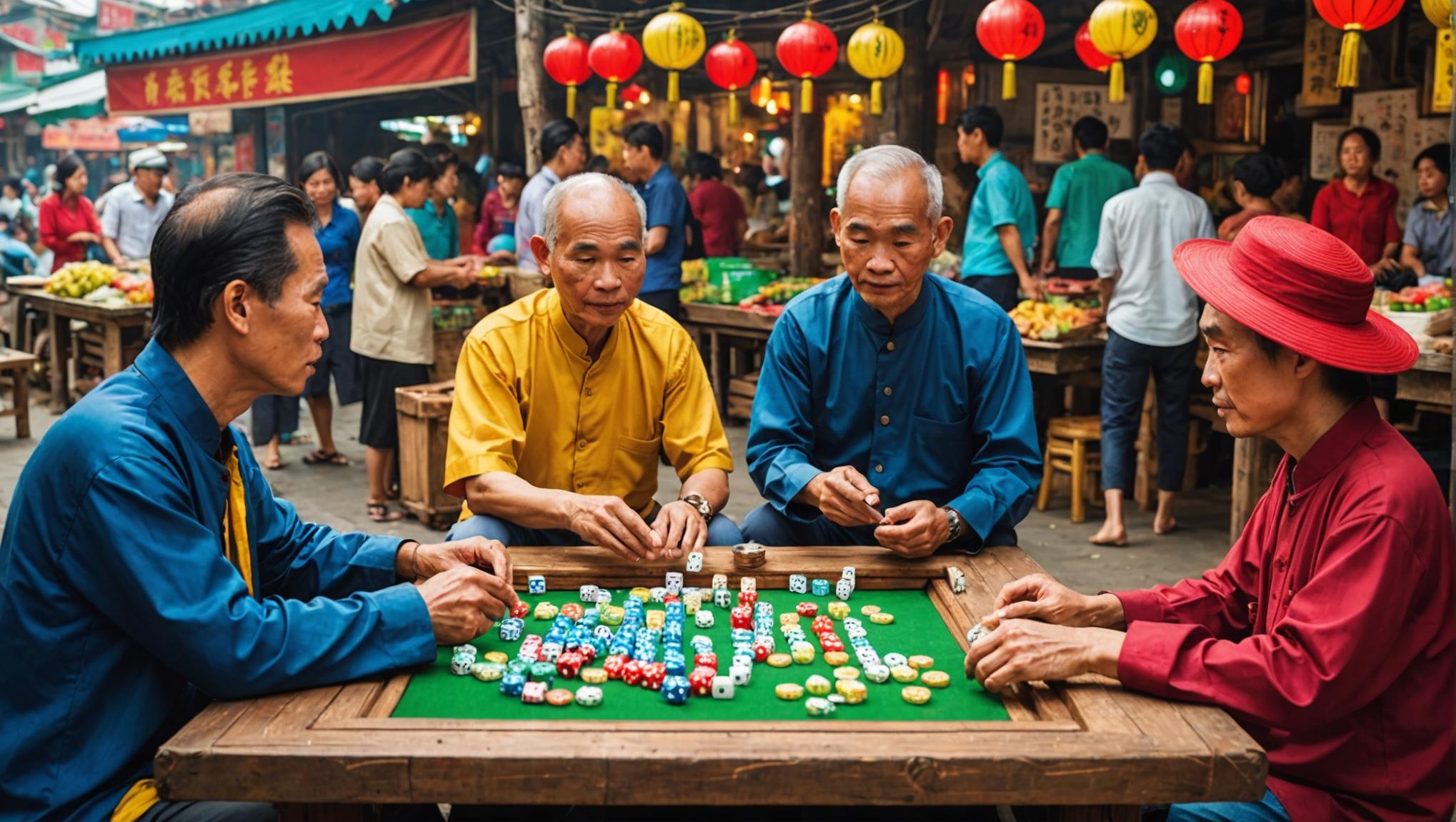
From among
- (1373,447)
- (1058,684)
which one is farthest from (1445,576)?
(1058,684)

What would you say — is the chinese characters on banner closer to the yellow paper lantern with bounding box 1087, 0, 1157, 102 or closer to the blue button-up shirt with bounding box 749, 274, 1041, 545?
the yellow paper lantern with bounding box 1087, 0, 1157, 102

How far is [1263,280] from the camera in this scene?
7.76 ft

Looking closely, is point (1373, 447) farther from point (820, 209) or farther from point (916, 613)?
point (820, 209)

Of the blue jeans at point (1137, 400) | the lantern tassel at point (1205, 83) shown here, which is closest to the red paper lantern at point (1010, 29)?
the lantern tassel at point (1205, 83)

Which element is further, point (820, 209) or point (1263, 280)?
point (820, 209)

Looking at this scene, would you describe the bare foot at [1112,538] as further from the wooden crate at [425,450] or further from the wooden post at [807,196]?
the wooden post at [807,196]

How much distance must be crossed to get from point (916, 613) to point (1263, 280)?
1014mm

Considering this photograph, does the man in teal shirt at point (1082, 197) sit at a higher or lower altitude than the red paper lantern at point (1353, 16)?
lower

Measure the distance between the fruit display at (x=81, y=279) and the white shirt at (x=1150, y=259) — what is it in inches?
313

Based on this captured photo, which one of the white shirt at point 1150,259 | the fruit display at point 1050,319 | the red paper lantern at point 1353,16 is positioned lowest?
the fruit display at point 1050,319

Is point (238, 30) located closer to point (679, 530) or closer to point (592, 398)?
point (592, 398)

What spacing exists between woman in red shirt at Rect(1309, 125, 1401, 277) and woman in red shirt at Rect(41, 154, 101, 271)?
10.6m

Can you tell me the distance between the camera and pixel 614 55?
9469 millimetres

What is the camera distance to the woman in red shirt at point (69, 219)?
11875 mm
